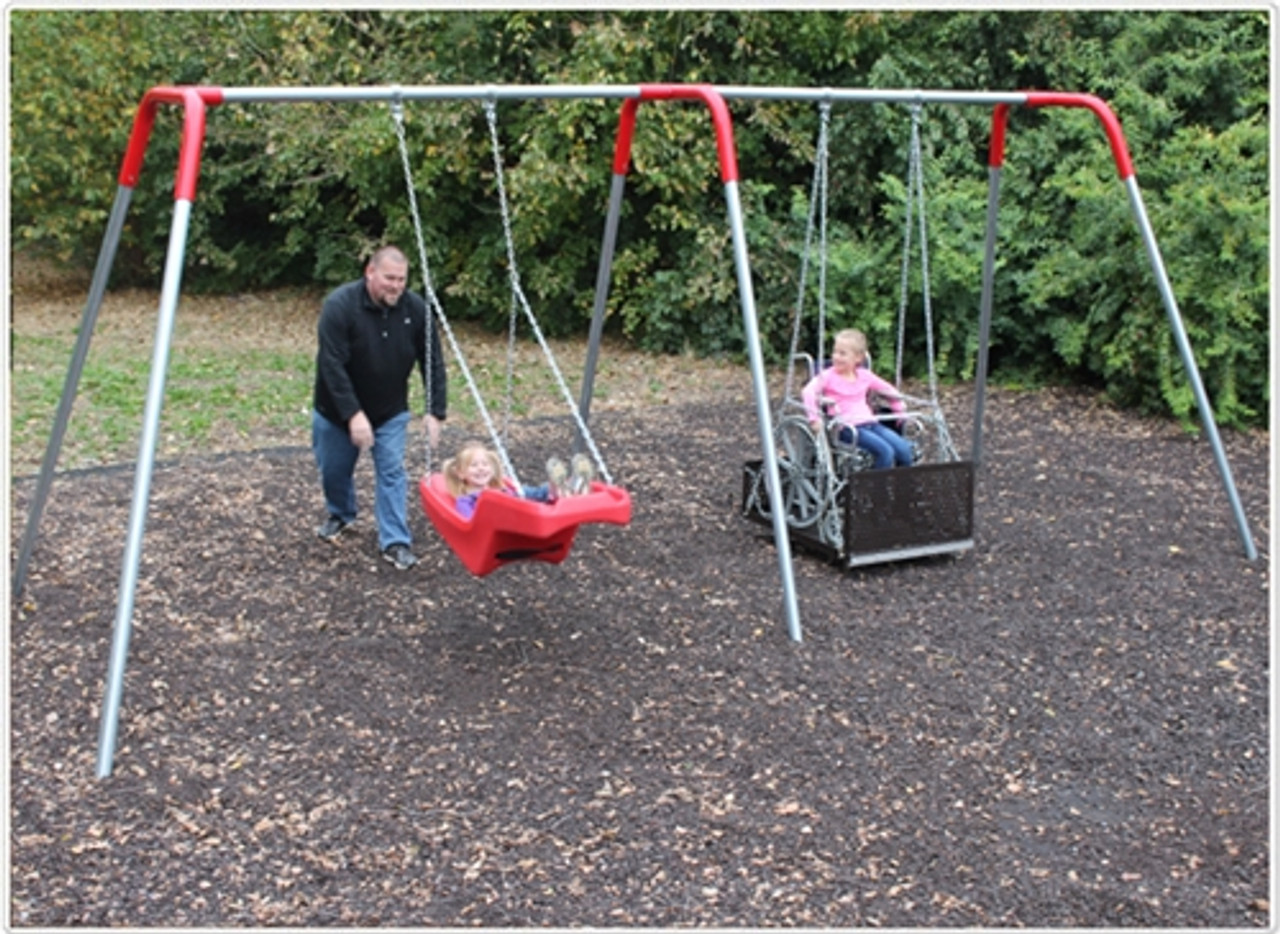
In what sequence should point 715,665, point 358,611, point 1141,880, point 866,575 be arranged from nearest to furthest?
point 1141,880 < point 715,665 < point 358,611 < point 866,575

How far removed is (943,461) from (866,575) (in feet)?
2.07

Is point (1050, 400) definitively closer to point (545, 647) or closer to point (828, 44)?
point (828, 44)

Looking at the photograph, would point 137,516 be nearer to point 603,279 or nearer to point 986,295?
point 603,279

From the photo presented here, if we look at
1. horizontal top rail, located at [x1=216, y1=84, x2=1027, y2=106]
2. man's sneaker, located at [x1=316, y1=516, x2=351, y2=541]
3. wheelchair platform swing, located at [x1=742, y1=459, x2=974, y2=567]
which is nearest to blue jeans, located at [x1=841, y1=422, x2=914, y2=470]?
wheelchair platform swing, located at [x1=742, y1=459, x2=974, y2=567]

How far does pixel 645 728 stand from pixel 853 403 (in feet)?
7.52

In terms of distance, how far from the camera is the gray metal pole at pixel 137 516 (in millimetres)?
4027

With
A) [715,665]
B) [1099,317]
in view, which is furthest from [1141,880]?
[1099,317]

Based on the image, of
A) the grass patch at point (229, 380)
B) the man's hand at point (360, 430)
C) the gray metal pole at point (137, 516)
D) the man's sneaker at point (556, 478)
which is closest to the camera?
the gray metal pole at point (137, 516)

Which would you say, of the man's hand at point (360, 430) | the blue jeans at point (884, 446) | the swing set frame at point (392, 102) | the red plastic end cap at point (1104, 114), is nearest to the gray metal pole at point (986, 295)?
the swing set frame at point (392, 102)

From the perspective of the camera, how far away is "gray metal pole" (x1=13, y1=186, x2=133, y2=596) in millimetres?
4938

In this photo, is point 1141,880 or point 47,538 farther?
point 47,538

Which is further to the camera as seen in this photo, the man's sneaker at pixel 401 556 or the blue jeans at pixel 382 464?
the man's sneaker at pixel 401 556

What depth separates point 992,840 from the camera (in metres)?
3.74

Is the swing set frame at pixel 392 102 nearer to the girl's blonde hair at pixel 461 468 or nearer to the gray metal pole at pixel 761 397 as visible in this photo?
the gray metal pole at pixel 761 397
